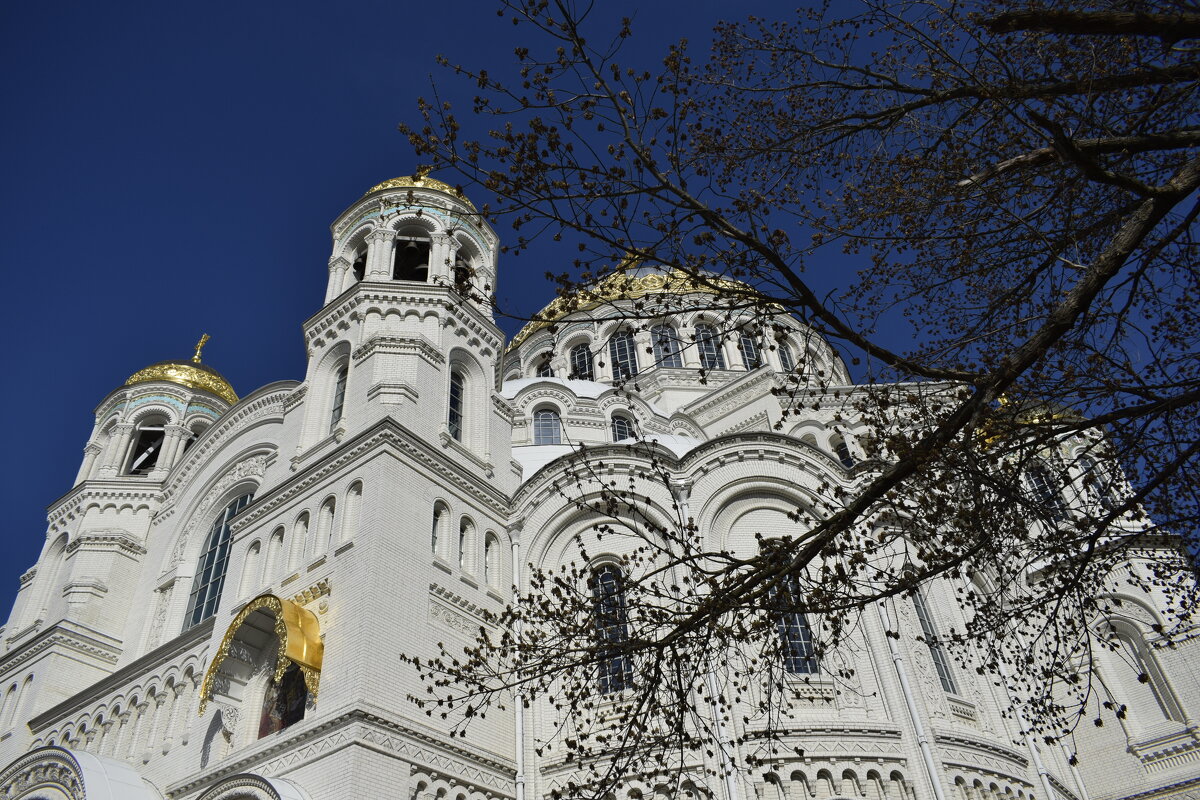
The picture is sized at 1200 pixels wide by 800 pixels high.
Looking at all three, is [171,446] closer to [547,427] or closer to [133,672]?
[133,672]

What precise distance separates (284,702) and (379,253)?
35.2 feet

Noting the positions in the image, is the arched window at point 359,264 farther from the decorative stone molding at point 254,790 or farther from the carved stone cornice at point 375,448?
the decorative stone molding at point 254,790

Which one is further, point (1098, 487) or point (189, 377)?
point (189, 377)

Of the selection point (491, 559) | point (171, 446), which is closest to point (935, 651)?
point (491, 559)

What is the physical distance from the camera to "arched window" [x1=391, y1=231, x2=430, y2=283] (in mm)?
22906

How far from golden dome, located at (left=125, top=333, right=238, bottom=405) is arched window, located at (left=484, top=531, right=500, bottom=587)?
48.6 feet

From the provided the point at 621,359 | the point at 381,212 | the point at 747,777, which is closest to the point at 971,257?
the point at 747,777

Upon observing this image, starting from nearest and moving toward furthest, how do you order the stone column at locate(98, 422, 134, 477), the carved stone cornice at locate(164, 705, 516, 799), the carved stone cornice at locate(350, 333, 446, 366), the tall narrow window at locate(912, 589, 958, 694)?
the carved stone cornice at locate(164, 705, 516, 799), the tall narrow window at locate(912, 589, 958, 694), the carved stone cornice at locate(350, 333, 446, 366), the stone column at locate(98, 422, 134, 477)

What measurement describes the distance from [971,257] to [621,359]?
24841 millimetres

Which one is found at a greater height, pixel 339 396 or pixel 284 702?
pixel 339 396

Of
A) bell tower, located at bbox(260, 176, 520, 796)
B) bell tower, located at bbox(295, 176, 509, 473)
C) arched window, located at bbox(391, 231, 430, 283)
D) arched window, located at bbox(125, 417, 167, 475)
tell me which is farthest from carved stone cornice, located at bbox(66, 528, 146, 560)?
arched window, located at bbox(391, 231, 430, 283)

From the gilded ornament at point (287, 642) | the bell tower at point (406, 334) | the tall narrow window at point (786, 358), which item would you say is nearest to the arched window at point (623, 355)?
the tall narrow window at point (786, 358)

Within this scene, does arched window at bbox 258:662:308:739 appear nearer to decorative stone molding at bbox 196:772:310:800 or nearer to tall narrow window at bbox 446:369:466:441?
decorative stone molding at bbox 196:772:310:800

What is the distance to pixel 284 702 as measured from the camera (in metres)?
15.4
